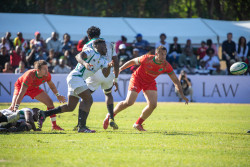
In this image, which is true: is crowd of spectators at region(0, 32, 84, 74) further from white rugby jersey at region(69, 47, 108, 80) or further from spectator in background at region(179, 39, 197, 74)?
white rugby jersey at region(69, 47, 108, 80)

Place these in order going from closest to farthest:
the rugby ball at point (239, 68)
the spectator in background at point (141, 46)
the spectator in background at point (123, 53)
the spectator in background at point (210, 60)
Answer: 1. the rugby ball at point (239, 68)
2. the spectator in background at point (123, 53)
3. the spectator in background at point (141, 46)
4. the spectator in background at point (210, 60)

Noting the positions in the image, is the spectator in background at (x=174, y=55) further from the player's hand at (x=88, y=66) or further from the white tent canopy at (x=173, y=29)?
the player's hand at (x=88, y=66)

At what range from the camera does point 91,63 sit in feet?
30.3

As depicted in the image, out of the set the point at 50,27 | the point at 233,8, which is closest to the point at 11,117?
the point at 50,27

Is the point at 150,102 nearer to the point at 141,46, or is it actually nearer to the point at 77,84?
the point at 77,84

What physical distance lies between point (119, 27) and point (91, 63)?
716 inches

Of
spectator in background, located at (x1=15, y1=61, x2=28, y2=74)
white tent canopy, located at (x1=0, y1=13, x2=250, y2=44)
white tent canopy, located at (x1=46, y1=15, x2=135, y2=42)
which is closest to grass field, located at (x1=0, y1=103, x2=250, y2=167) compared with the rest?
spectator in background, located at (x1=15, y1=61, x2=28, y2=74)

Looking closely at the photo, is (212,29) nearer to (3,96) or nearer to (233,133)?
(3,96)

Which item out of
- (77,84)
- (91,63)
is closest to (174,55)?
(91,63)

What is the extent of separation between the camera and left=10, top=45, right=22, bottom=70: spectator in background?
2094 centimetres

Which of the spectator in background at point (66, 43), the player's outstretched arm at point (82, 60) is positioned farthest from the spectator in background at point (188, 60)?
the player's outstretched arm at point (82, 60)

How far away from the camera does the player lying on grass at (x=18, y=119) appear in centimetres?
930

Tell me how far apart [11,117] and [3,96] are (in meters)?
10.7

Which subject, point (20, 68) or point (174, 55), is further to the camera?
point (174, 55)
